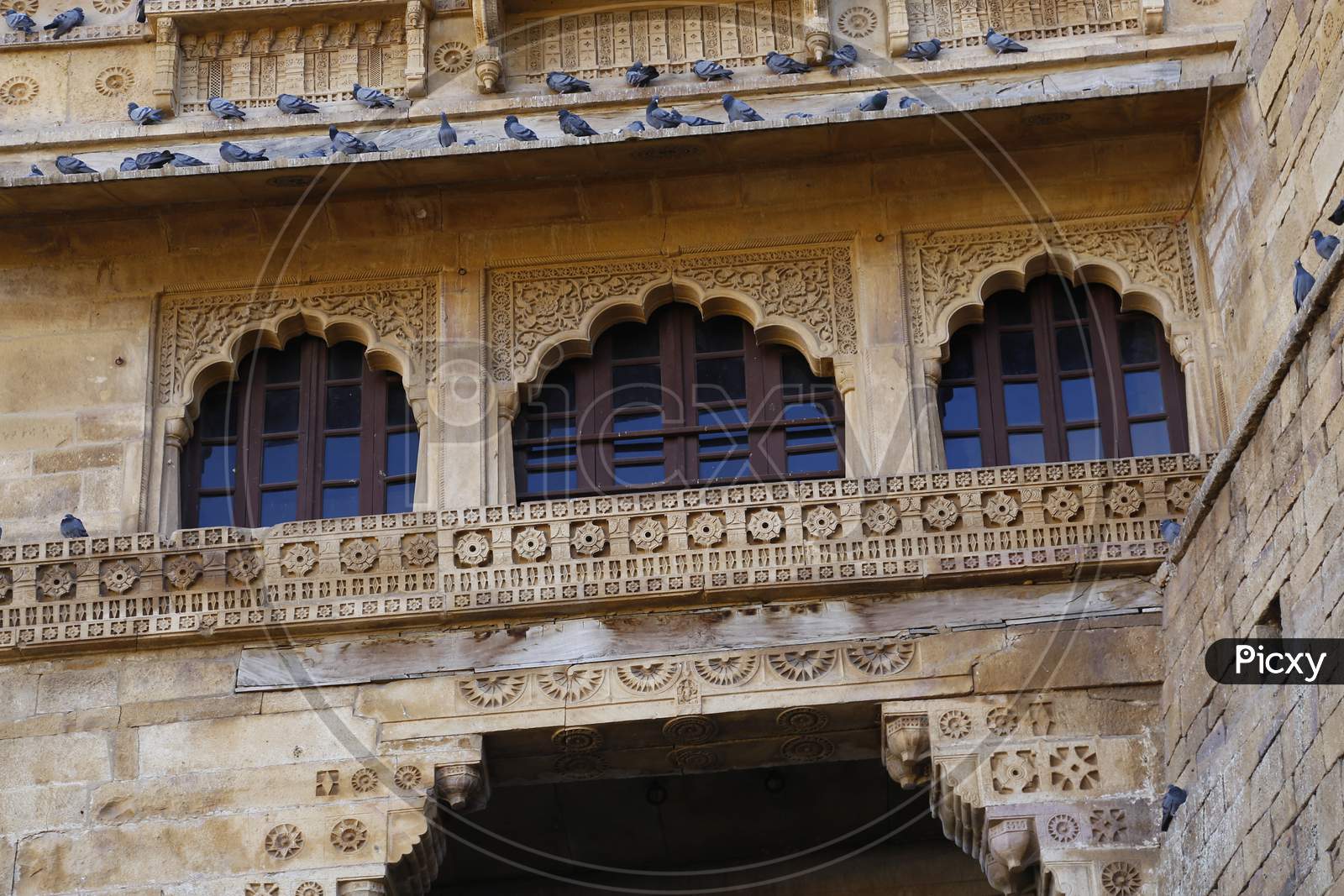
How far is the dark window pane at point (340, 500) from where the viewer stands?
12.0m

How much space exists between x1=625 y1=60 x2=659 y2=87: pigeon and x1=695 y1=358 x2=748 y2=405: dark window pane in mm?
1460

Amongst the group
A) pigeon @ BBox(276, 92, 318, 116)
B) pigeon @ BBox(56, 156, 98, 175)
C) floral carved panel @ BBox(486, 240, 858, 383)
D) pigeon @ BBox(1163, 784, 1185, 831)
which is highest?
pigeon @ BBox(276, 92, 318, 116)

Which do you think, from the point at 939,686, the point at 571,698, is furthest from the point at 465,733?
the point at 939,686

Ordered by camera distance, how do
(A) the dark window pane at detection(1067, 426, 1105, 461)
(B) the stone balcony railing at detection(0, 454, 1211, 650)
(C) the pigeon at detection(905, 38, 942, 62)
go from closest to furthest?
1. (B) the stone balcony railing at detection(0, 454, 1211, 650)
2. (A) the dark window pane at detection(1067, 426, 1105, 461)
3. (C) the pigeon at detection(905, 38, 942, 62)

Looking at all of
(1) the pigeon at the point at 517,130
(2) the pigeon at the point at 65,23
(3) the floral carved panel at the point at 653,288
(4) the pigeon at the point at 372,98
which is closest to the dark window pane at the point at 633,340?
(3) the floral carved panel at the point at 653,288

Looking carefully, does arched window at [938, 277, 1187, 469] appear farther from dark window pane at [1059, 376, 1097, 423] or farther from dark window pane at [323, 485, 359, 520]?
dark window pane at [323, 485, 359, 520]

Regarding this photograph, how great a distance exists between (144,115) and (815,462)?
3820mm

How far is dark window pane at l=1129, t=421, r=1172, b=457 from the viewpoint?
11.8 meters

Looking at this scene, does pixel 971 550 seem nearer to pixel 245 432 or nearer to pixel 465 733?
pixel 465 733

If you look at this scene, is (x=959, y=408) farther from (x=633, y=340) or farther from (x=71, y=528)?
(x=71, y=528)

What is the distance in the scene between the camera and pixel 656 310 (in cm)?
1248

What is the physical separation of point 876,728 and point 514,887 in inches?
103

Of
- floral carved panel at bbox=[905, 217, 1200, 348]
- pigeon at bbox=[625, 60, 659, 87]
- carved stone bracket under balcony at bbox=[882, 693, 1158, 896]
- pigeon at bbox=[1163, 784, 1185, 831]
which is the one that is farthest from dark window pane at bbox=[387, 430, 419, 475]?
pigeon at bbox=[1163, 784, 1185, 831]

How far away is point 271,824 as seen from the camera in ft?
35.5
